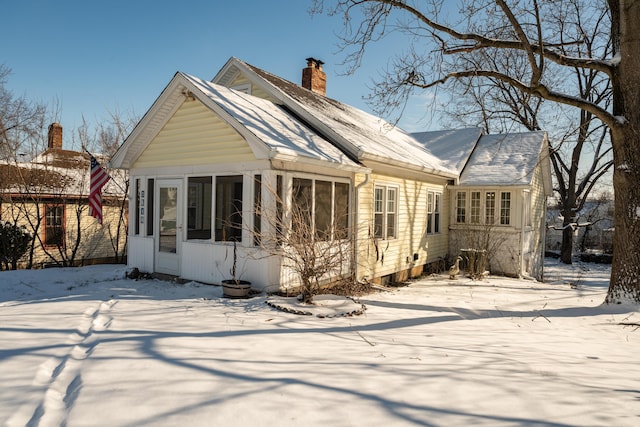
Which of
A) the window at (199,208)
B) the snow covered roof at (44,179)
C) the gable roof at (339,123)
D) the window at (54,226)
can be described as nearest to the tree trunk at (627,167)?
the gable roof at (339,123)

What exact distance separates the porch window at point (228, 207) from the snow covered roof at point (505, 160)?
8669mm

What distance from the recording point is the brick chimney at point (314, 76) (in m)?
16.0

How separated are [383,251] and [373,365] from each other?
22.1 feet

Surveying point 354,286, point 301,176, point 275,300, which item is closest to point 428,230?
point 354,286

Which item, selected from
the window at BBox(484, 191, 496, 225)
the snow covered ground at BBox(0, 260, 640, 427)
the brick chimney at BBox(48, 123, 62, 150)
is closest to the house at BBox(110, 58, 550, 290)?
the snow covered ground at BBox(0, 260, 640, 427)

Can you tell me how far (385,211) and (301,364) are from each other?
7.10 m

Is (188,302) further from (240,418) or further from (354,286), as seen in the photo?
(240,418)

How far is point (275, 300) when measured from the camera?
765cm

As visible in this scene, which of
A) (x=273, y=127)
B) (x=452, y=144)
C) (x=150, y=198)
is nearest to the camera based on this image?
(x=273, y=127)

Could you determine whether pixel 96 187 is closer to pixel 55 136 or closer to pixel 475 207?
pixel 475 207

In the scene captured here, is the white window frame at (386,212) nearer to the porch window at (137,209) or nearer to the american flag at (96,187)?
the porch window at (137,209)

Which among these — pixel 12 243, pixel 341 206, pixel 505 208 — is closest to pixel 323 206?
pixel 341 206

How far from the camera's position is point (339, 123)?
12031mm

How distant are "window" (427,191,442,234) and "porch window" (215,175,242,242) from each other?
6865 millimetres
